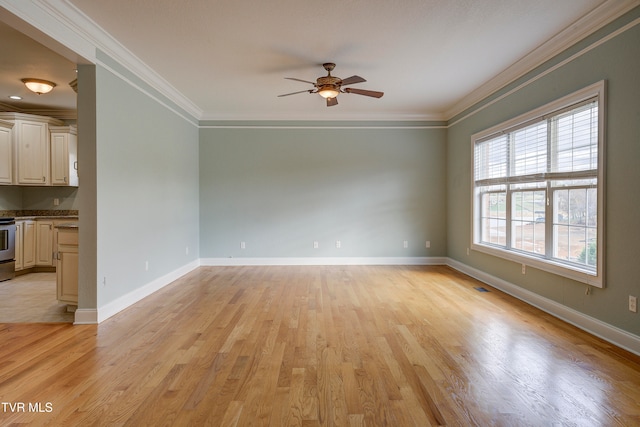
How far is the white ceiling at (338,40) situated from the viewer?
9.14 ft

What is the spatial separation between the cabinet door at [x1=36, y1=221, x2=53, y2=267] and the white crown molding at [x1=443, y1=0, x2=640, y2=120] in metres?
7.63

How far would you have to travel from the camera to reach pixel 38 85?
14.4ft

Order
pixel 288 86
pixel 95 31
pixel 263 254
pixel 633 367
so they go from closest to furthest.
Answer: pixel 633 367, pixel 95 31, pixel 288 86, pixel 263 254

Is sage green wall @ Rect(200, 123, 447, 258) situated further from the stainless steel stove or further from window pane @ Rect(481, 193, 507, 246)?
the stainless steel stove

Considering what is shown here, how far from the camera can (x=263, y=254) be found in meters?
6.16

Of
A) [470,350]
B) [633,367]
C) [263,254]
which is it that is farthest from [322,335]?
[263,254]

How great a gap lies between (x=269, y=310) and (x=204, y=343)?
0.96 m

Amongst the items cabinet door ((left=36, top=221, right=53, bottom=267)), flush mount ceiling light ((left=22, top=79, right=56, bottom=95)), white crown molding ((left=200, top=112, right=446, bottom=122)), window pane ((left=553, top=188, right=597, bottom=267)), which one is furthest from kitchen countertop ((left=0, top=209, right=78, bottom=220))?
window pane ((left=553, top=188, right=597, bottom=267))

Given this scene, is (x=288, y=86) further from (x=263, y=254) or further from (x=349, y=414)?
(x=349, y=414)

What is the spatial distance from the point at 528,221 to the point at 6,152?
810 cm

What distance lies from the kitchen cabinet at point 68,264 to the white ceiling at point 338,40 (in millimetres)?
2142

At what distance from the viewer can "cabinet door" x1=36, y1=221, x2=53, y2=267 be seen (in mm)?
5574

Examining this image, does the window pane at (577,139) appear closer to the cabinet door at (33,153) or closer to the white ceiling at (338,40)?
the white ceiling at (338,40)

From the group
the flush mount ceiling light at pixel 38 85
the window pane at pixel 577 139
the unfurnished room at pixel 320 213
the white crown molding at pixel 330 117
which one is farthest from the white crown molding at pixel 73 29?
the window pane at pixel 577 139
